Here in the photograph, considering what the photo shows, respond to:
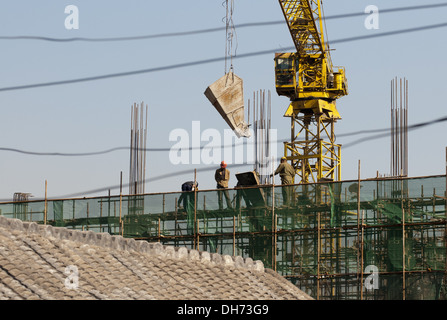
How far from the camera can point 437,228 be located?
29.7 meters

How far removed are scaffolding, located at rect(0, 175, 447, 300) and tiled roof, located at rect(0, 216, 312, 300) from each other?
13.9ft

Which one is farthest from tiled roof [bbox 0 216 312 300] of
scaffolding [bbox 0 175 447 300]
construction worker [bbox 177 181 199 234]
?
construction worker [bbox 177 181 199 234]

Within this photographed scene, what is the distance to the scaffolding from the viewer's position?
29.4 metres

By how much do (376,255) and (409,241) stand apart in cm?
105

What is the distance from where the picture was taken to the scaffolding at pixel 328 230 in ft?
96.4

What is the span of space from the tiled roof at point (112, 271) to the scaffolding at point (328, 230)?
166 inches

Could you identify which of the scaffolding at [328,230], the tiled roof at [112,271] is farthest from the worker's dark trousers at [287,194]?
the tiled roof at [112,271]

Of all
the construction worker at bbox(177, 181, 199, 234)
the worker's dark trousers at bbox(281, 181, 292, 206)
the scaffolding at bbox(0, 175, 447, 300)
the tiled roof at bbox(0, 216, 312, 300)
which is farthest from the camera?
the construction worker at bbox(177, 181, 199, 234)

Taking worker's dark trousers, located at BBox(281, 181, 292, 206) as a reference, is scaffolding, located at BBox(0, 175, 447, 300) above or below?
below

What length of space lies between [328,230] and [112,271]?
370 inches

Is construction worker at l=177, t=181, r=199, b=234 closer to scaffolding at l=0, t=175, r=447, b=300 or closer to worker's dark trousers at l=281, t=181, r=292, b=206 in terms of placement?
scaffolding at l=0, t=175, r=447, b=300

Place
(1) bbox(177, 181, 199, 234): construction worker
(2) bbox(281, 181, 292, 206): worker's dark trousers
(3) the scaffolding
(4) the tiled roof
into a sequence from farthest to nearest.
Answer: (1) bbox(177, 181, 199, 234): construction worker, (2) bbox(281, 181, 292, 206): worker's dark trousers, (3) the scaffolding, (4) the tiled roof
